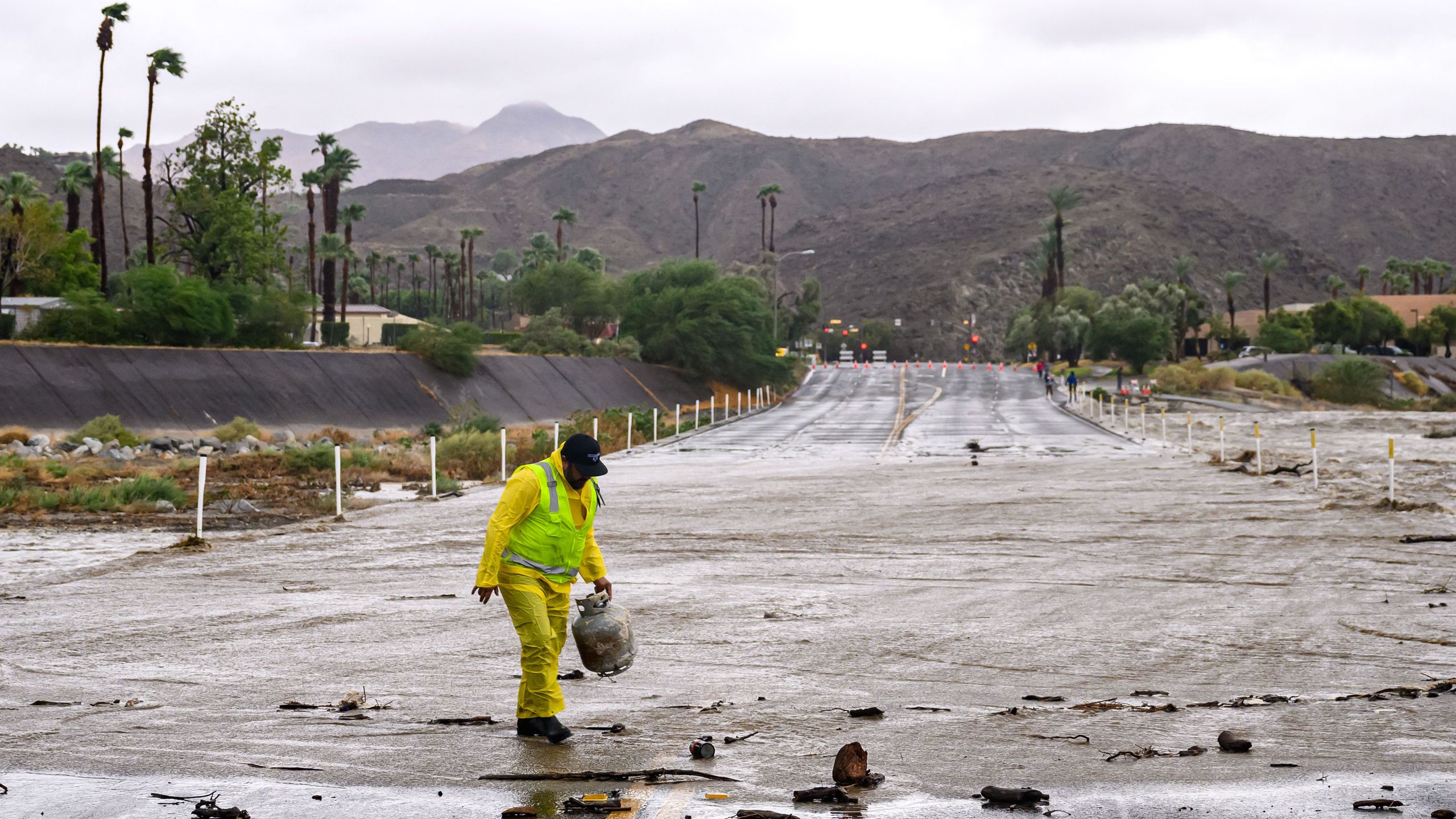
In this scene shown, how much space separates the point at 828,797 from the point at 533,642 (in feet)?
6.51

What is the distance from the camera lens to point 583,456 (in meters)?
7.51

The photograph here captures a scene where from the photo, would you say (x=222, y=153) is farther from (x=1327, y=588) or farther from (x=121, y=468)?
(x=1327, y=588)

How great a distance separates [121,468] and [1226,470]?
2461cm

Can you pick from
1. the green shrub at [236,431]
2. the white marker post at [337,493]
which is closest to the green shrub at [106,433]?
the green shrub at [236,431]

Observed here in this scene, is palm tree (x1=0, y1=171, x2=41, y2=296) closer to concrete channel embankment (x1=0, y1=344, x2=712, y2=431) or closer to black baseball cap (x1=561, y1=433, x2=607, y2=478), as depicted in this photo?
concrete channel embankment (x1=0, y1=344, x2=712, y2=431)

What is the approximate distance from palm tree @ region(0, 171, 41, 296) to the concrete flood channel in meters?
55.4

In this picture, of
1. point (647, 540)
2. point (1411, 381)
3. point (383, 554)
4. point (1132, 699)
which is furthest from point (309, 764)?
point (1411, 381)

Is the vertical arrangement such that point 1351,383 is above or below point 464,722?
above

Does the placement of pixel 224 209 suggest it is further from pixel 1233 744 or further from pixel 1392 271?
pixel 1392 271

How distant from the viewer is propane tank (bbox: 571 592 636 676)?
25.9ft

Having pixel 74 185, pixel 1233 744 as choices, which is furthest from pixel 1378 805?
pixel 74 185

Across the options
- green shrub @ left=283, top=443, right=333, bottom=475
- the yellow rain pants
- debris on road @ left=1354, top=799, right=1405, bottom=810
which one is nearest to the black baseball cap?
the yellow rain pants

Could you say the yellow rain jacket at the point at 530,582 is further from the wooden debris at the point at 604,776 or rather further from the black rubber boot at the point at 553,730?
the wooden debris at the point at 604,776

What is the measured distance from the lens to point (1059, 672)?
9.77 m
